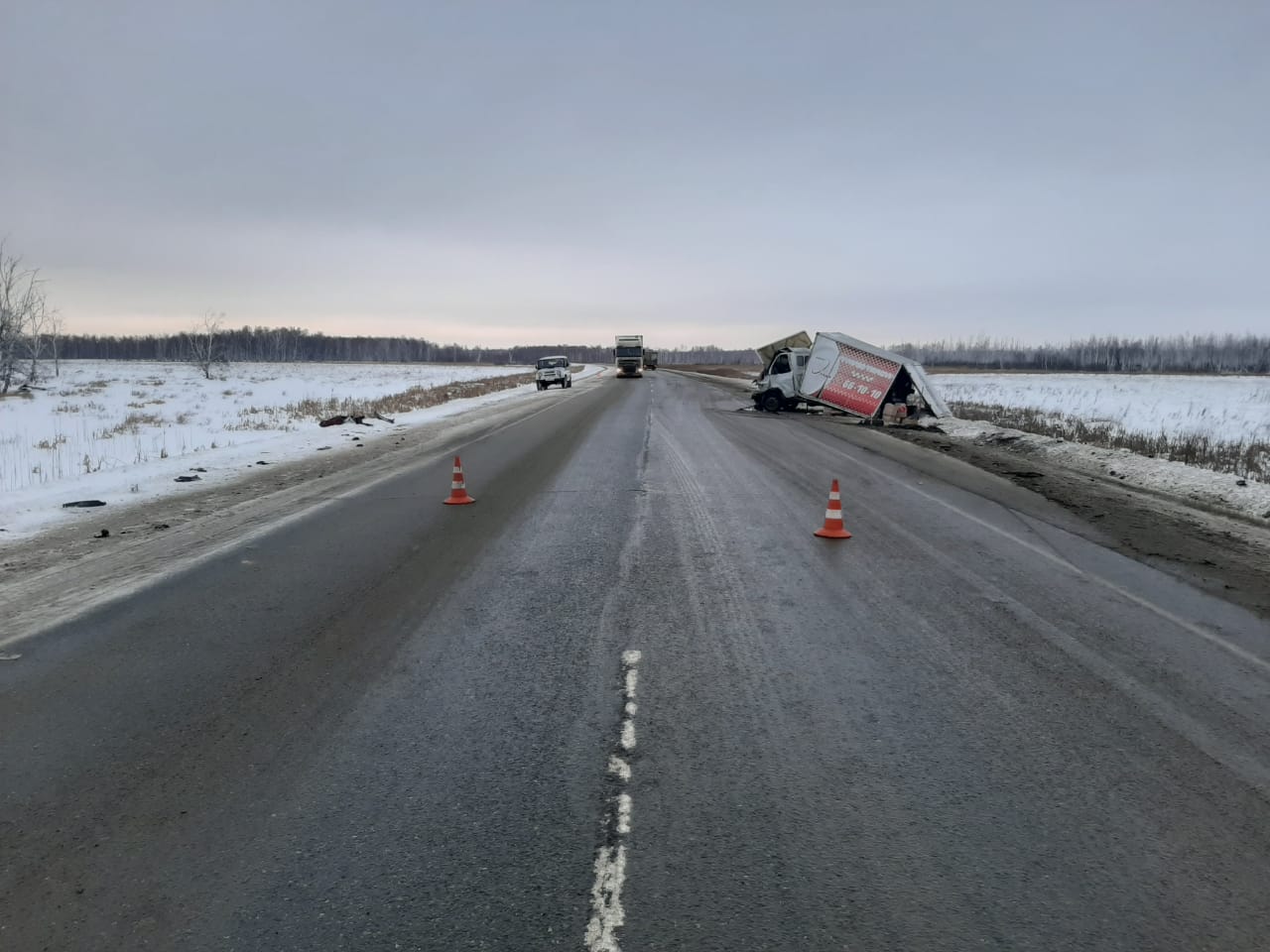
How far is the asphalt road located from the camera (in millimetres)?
2656

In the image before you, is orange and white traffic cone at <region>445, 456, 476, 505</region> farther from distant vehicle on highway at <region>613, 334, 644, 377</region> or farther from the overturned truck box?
distant vehicle on highway at <region>613, 334, 644, 377</region>

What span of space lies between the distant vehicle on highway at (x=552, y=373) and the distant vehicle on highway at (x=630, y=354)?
1869 centimetres

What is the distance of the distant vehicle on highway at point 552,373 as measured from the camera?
48469 millimetres

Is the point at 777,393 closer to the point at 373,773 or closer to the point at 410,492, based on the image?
the point at 410,492

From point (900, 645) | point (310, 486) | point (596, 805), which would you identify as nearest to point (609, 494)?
point (310, 486)

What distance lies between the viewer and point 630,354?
6900 centimetres

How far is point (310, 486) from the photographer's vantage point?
11.9 meters

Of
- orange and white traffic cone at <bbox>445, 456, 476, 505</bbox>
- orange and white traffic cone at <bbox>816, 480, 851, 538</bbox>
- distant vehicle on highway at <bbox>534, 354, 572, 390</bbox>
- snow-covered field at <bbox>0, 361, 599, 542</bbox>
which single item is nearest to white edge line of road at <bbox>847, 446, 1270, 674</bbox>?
orange and white traffic cone at <bbox>816, 480, 851, 538</bbox>

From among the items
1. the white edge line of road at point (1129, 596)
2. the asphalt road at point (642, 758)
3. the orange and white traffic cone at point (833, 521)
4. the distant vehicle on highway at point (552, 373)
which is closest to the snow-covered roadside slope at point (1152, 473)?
the white edge line of road at point (1129, 596)

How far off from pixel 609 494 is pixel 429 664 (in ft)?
19.7

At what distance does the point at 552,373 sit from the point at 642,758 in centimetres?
4620

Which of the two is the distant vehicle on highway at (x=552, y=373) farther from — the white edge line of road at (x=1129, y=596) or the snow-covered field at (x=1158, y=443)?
the white edge line of road at (x=1129, y=596)

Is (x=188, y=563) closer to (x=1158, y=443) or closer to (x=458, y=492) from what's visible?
(x=458, y=492)

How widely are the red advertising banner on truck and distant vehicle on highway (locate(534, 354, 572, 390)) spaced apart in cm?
2559
